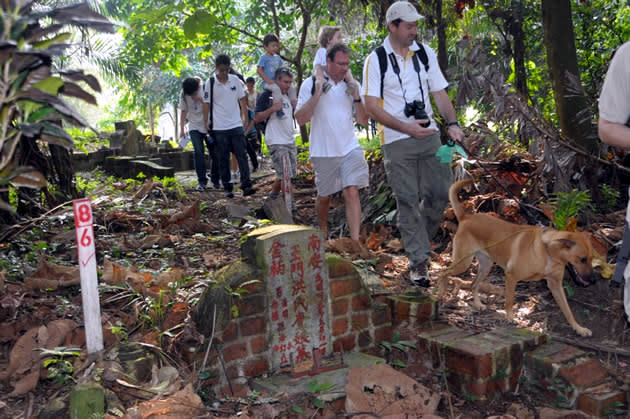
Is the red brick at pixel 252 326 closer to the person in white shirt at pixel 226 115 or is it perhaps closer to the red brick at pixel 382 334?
the red brick at pixel 382 334

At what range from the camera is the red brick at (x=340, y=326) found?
13.3 feet

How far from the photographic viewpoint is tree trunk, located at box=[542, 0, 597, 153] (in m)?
6.38

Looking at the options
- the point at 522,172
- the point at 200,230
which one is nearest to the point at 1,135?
the point at 200,230

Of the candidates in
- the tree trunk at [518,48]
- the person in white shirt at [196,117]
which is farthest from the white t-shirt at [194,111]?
the tree trunk at [518,48]

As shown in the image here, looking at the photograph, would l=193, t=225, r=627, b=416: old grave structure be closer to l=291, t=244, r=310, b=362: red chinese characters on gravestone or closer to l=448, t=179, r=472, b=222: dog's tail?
l=291, t=244, r=310, b=362: red chinese characters on gravestone

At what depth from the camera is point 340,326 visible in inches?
160

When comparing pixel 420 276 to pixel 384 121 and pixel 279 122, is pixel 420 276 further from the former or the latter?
pixel 279 122

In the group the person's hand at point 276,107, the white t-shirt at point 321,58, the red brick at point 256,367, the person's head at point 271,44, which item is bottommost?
the red brick at point 256,367

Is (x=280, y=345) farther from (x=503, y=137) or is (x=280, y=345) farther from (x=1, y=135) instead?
(x=503, y=137)

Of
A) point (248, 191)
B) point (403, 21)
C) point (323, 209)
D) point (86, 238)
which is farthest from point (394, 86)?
point (248, 191)

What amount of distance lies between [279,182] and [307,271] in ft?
15.3

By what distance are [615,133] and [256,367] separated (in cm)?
229

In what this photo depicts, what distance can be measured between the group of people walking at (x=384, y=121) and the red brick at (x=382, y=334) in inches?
36.4

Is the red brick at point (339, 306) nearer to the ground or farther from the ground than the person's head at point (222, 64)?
nearer to the ground
